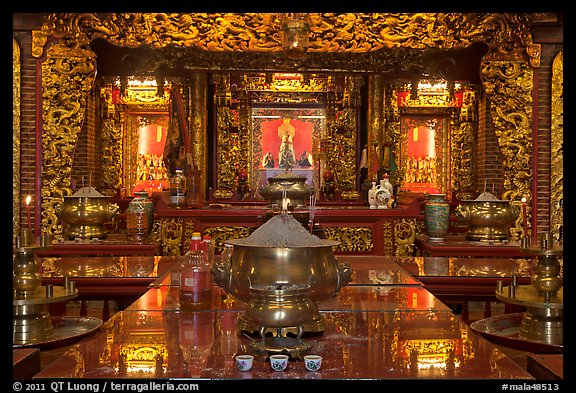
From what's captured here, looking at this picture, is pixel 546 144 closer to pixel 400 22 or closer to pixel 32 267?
pixel 400 22

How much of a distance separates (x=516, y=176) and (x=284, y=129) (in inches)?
184

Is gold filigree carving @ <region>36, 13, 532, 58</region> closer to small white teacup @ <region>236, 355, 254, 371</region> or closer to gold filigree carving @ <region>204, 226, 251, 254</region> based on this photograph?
gold filigree carving @ <region>204, 226, 251, 254</region>

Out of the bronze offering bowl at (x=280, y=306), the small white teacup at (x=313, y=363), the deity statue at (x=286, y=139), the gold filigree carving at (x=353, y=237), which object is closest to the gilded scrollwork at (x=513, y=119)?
the gold filigree carving at (x=353, y=237)

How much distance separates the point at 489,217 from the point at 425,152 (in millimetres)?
5616

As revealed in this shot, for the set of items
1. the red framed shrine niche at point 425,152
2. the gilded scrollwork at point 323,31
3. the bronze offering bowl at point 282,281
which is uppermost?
the gilded scrollwork at point 323,31

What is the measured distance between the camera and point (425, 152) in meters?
10.6

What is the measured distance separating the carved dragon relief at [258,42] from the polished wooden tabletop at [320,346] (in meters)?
3.75

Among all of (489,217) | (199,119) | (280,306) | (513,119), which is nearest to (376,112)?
(199,119)

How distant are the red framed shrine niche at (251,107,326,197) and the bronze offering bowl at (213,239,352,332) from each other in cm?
824

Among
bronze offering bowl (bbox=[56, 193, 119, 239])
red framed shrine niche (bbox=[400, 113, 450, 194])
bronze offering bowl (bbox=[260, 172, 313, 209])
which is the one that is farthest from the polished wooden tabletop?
red framed shrine niche (bbox=[400, 113, 450, 194])

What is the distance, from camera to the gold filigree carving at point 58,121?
5973mm

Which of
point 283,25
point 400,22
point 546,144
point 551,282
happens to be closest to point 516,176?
point 546,144

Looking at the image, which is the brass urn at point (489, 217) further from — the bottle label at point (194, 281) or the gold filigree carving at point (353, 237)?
the bottle label at point (194, 281)

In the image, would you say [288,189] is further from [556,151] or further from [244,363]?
[244,363]
